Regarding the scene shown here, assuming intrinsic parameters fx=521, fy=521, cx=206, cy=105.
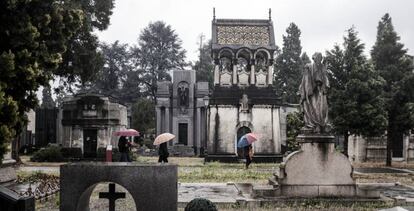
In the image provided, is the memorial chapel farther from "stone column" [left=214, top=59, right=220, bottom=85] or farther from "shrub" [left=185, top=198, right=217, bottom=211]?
"shrub" [left=185, top=198, right=217, bottom=211]

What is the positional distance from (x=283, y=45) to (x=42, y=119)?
109 feet

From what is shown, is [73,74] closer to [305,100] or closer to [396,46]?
[305,100]

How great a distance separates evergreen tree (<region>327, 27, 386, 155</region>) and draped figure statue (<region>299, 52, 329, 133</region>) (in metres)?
17.0

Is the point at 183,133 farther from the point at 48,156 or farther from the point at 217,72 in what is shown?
the point at 48,156

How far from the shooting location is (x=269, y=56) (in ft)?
124

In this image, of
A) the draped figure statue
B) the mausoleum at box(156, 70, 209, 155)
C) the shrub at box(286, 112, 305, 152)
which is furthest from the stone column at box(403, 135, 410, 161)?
the draped figure statue

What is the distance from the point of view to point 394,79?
33625 mm

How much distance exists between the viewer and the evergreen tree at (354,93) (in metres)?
31.2

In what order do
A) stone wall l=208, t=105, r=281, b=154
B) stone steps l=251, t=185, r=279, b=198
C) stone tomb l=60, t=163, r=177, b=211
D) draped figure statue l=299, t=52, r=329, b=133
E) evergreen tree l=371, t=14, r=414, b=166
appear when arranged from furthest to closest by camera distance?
stone wall l=208, t=105, r=281, b=154 → evergreen tree l=371, t=14, r=414, b=166 → draped figure statue l=299, t=52, r=329, b=133 → stone steps l=251, t=185, r=279, b=198 → stone tomb l=60, t=163, r=177, b=211

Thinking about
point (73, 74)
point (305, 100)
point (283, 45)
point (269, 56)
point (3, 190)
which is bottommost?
point (3, 190)

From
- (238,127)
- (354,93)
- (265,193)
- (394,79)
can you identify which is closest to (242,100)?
(238,127)

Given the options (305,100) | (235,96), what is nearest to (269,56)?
(235,96)

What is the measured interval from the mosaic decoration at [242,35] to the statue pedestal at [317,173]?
2411cm

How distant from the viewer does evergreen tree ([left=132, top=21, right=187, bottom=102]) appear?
2751 inches
